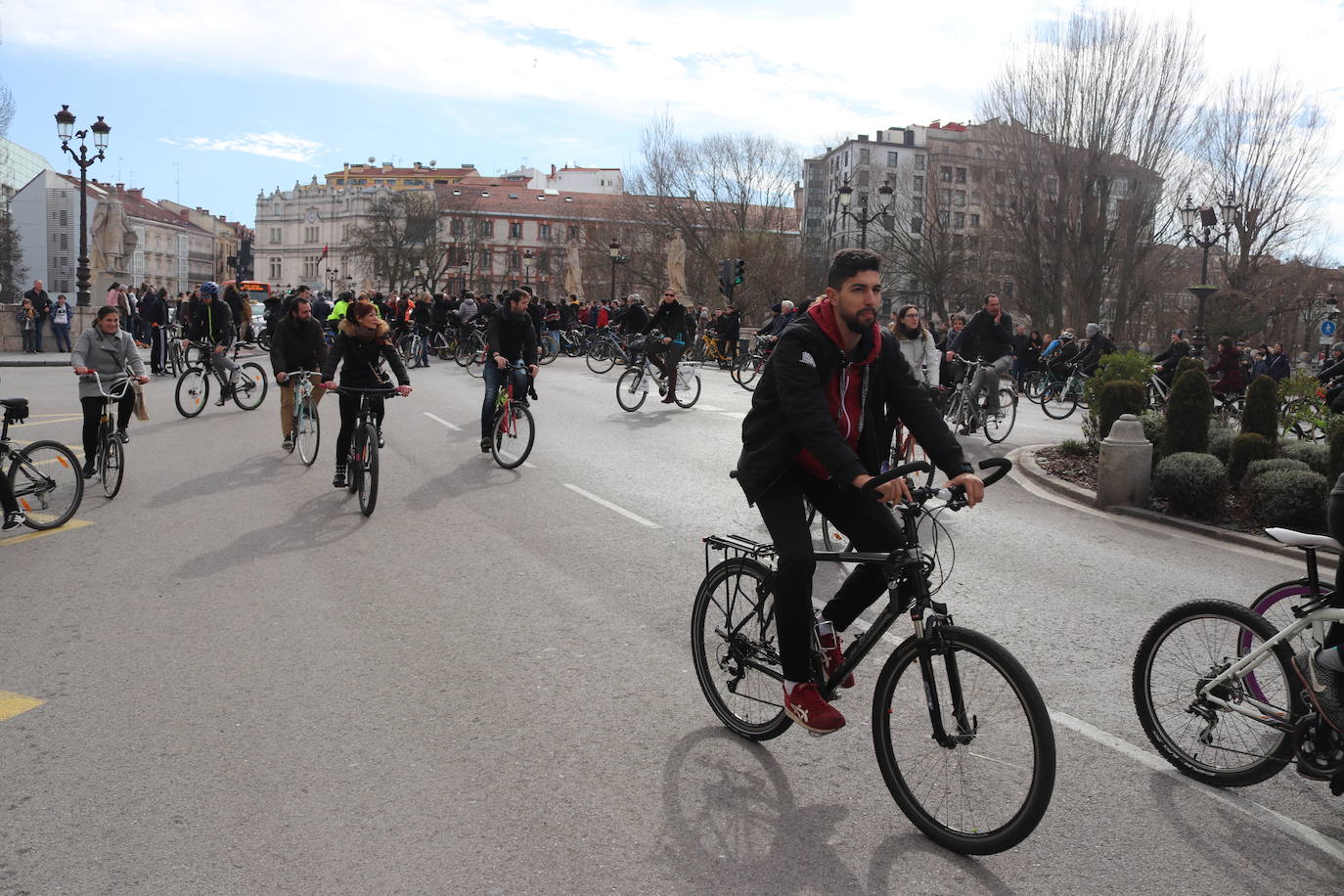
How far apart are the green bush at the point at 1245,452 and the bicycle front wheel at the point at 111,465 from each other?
33.5 ft

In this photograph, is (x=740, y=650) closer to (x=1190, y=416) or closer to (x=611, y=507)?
(x=611, y=507)

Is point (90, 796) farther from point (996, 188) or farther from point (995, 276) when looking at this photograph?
point (995, 276)

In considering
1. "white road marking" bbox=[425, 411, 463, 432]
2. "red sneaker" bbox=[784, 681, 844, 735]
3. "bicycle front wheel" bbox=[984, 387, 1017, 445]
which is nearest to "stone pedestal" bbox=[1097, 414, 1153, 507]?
"bicycle front wheel" bbox=[984, 387, 1017, 445]

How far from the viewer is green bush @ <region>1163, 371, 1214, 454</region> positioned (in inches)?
455

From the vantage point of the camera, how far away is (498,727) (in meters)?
4.64

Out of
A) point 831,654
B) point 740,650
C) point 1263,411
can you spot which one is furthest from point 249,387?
point 831,654

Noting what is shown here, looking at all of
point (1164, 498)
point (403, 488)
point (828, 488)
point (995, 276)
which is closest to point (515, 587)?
point (828, 488)

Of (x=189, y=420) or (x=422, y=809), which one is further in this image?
(x=189, y=420)

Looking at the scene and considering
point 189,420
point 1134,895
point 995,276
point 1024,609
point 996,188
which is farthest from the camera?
point 995,276

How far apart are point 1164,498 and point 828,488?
8102 mm

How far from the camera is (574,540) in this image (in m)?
8.49

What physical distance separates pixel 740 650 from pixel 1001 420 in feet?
41.6

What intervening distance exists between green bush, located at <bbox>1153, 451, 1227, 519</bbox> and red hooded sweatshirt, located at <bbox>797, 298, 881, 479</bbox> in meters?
7.57

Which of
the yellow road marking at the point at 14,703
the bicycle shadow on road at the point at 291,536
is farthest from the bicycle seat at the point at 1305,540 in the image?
the bicycle shadow on road at the point at 291,536
